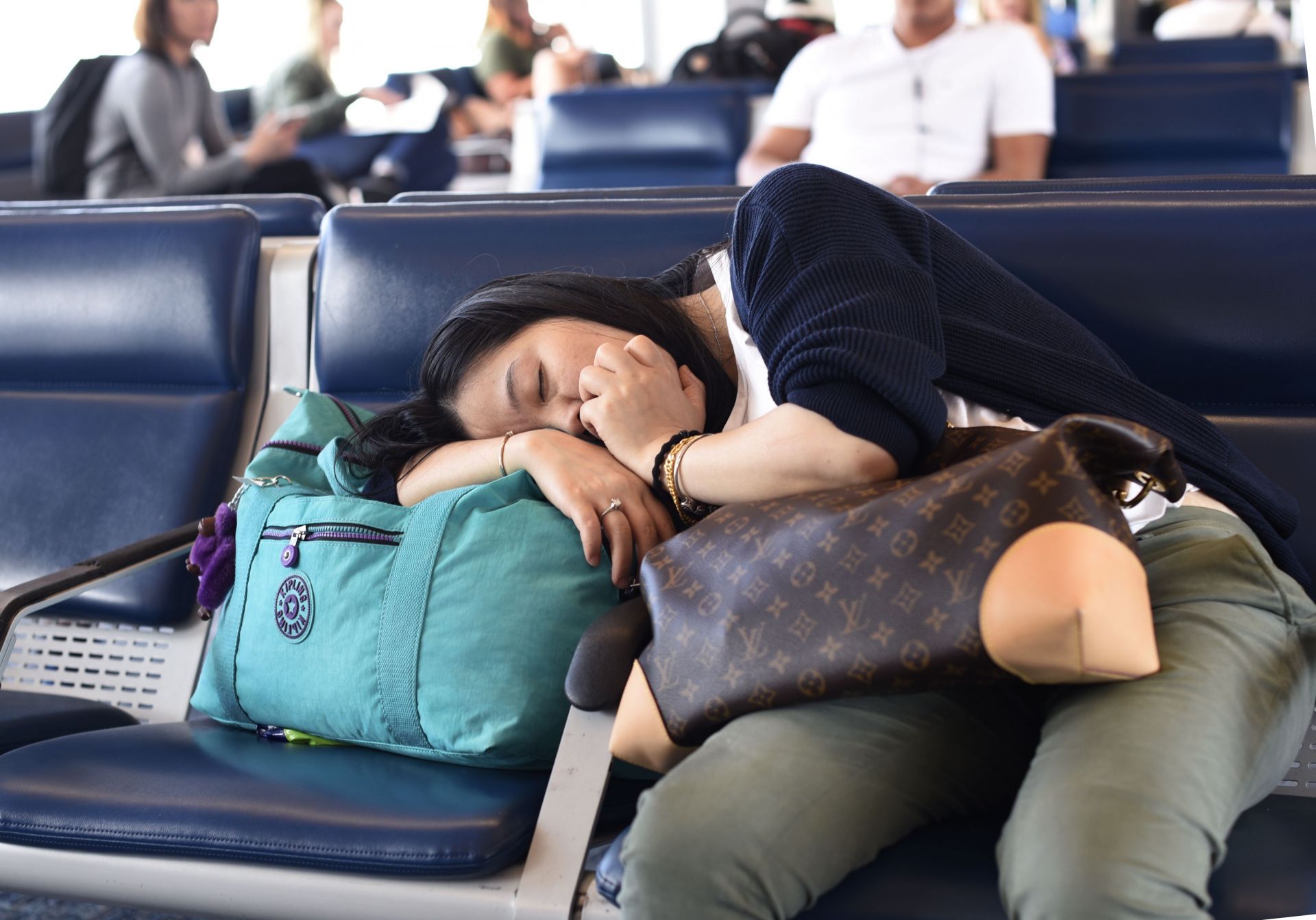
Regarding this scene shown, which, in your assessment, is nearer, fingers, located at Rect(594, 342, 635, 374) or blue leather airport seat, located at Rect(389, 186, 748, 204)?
fingers, located at Rect(594, 342, 635, 374)

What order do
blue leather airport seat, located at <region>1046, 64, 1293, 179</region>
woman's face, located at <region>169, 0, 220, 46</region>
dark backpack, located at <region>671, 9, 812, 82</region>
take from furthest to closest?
1. dark backpack, located at <region>671, 9, 812, 82</region>
2. woman's face, located at <region>169, 0, 220, 46</region>
3. blue leather airport seat, located at <region>1046, 64, 1293, 179</region>

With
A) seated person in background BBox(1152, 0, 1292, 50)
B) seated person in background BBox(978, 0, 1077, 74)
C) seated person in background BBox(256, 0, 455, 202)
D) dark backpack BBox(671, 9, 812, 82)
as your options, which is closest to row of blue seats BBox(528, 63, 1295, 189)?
dark backpack BBox(671, 9, 812, 82)

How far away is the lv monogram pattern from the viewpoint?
0.92m

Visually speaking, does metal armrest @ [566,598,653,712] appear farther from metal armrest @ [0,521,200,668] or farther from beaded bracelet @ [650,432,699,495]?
metal armrest @ [0,521,200,668]

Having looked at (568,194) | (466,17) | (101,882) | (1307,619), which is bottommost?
(101,882)

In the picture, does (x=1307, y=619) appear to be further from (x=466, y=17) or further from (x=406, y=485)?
(x=466, y=17)

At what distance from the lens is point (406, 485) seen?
1446 millimetres

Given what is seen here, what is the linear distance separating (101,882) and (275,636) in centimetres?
28

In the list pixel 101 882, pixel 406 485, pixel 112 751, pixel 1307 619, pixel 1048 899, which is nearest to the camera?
pixel 1048 899

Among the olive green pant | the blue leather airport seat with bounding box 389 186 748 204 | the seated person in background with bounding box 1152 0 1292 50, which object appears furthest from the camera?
the seated person in background with bounding box 1152 0 1292 50

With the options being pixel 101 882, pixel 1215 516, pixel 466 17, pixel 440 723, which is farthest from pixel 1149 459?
pixel 466 17

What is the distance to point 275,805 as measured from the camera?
3.79ft

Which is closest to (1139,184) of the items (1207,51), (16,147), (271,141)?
(271,141)

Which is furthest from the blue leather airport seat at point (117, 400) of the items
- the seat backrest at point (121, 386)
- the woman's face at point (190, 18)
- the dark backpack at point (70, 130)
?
the woman's face at point (190, 18)
